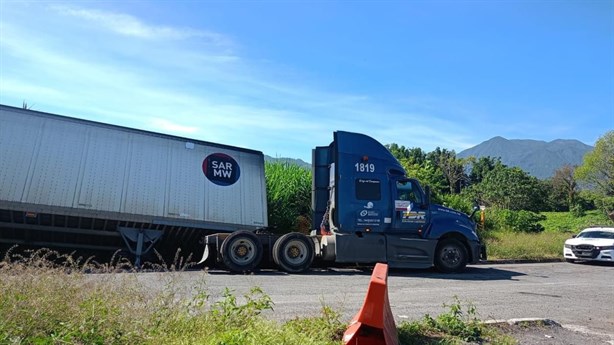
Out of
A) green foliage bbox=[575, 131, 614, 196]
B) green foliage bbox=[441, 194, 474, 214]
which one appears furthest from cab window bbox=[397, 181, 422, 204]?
green foliage bbox=[575, 131, 614, 196]

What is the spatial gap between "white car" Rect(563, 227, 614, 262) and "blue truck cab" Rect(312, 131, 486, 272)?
7.97 m

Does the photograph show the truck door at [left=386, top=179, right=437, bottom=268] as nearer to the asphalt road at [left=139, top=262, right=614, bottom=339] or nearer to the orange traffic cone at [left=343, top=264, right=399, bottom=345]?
the asphalt road at [left=139, top=262, right=614, bottom=339]

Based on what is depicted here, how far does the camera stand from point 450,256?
1496 centimetres

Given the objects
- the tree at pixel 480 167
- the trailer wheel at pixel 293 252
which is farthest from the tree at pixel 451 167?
the trailer wheel at pixel 293 252

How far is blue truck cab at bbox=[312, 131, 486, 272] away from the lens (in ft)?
46.4

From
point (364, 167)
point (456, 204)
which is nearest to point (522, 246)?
point (456, 204)

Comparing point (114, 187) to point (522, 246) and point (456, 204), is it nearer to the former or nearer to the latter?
point (522, 246)

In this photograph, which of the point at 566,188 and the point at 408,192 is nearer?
the point at 408,192

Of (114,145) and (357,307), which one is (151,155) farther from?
(357,307)

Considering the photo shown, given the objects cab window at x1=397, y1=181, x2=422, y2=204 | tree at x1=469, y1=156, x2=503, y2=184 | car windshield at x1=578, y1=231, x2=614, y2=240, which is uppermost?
tree at x1=469, y1=156, x2=503, y2=184

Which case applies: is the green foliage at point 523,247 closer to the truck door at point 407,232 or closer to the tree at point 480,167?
the truck door at point 407,232

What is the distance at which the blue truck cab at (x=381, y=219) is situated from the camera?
14141mm

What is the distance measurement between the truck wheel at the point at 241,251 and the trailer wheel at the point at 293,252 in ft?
1.72

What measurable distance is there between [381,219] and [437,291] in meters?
3.82
